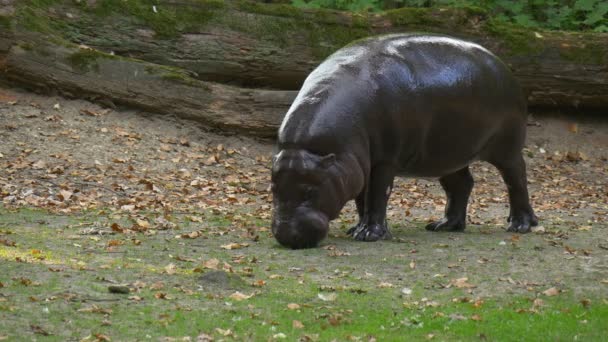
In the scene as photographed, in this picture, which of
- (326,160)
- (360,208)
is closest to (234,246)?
(326,160)

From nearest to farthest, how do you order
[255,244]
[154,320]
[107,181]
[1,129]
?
1. [154,320]
2. [255,244]
3. [107,181]
4. [1,129]

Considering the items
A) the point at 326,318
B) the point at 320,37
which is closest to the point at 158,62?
the point at 320,37

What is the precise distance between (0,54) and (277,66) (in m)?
3.90

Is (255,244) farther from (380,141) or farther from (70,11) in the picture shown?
(70,11)

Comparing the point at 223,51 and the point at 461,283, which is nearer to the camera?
the point at 461,283

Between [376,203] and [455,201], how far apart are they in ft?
5.01

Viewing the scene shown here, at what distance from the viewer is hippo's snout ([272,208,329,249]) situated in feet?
29.3

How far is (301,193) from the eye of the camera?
892cm

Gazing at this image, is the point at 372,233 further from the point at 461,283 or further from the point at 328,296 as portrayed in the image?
the point at 328,296

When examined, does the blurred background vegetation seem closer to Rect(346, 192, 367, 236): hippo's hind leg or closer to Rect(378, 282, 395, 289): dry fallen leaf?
Rect(346, 192, 367, 236): hippo's hind leg

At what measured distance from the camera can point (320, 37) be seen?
51.8 feet

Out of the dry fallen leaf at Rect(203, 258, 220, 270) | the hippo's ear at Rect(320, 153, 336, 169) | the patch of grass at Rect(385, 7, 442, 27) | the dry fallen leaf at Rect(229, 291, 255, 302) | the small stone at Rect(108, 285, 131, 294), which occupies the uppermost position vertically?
the hippo's ear at Rect(320, 153, 336, 169)

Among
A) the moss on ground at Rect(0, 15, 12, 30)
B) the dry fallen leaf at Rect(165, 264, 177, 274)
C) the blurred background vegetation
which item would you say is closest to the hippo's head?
the dry fallen leaf at Rect(165, 264, 177, 274)

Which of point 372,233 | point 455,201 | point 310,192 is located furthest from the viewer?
point 455,201
